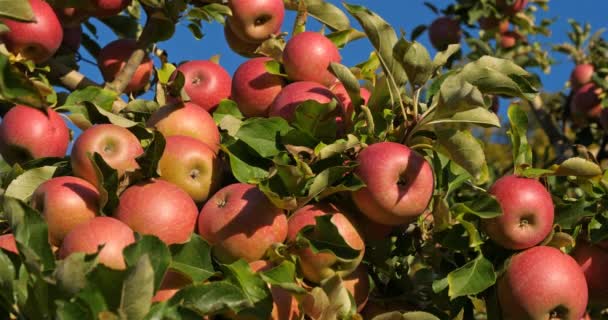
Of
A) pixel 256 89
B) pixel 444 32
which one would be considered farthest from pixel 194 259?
pixel 444 32

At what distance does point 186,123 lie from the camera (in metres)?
1.65

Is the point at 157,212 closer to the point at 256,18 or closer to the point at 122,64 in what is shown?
the point at 256,18

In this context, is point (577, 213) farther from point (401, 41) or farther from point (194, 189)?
point (194, 189)

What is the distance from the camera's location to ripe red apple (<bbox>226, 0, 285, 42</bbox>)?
2.02 meters

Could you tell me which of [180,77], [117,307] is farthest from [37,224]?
[180,77]

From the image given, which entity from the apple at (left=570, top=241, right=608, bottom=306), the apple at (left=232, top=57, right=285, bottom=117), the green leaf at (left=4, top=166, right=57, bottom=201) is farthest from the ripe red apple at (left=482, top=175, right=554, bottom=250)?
the green leaf at (left=4, top=166, right=57, bottom=201)

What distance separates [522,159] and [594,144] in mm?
2261

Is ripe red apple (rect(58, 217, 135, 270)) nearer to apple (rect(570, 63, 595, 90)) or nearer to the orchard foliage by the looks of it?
the orchard foliage

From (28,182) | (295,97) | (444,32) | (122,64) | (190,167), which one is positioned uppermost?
(295,97)

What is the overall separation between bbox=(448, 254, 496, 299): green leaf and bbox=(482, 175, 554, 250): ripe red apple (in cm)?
7

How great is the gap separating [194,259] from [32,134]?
0.67 meters

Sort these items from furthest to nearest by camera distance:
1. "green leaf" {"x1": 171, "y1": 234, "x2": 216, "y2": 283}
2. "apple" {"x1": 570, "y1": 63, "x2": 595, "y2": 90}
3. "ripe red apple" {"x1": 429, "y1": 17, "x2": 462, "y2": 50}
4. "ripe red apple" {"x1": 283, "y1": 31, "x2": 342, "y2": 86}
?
"ripe red apple" {"x1": 429, "y1": 17, "x2": 462, "y2": 50}
"apple" {"x1": 570, "y1": 63, "x2": 595, "y2": 90}
"ripe red apple" {"x1": 283, "y1": 31, "x2": 342, "y2": 86}
"green leaf" {"x1": 171, "y1": 234, "x2": 216, "y2": 283}

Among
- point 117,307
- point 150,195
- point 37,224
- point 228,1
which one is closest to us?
point 117,307

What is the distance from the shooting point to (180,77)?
1.63 m
